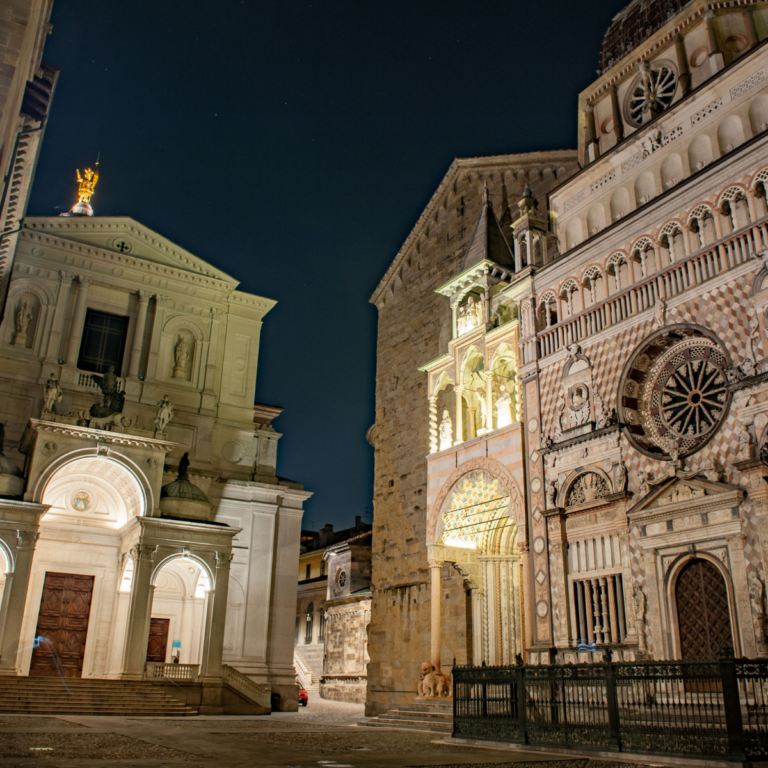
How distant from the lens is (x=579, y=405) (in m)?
15.9

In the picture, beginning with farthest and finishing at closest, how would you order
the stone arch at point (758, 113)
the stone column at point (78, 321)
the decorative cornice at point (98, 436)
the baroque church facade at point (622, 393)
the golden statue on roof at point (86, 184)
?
the golden statue on roof at point (86, 184) → the stone column at point (78, 321) → the decorative cornice at point (98, 436) → the stone arch at point (758, 113) → the baroque church facade at point (622, 393)

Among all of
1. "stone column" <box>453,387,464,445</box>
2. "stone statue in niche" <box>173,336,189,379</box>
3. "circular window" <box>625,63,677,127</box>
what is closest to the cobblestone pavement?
"stone column" <box>453,387,464,445</box>

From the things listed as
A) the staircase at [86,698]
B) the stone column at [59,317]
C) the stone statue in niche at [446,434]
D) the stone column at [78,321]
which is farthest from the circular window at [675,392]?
the stone column at [59,317]

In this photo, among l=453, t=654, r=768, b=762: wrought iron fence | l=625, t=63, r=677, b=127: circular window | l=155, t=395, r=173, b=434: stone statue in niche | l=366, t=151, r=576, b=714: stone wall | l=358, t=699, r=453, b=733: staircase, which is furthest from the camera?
l=155, t=395, r=173, b=434: stone statue in niche

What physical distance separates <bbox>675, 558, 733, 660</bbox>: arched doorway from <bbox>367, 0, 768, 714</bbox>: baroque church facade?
3cm

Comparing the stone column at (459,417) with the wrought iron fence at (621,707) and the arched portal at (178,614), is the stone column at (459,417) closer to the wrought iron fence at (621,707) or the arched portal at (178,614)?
the wrought iron fence at (621,707)

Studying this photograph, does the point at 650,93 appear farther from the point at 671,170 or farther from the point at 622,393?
the point at 622,393

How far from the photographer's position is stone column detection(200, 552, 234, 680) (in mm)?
20500

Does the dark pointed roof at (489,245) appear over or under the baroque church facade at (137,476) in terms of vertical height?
over

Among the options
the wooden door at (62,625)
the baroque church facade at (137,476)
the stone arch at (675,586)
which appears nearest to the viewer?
the stone arch at (675,586)

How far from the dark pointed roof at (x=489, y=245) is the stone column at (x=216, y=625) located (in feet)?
37.1

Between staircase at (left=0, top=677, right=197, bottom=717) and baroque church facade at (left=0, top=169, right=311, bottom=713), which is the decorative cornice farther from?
staircase at (left=0, top=677, right=197, bottom=717)

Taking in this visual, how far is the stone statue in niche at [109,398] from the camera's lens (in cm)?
2297

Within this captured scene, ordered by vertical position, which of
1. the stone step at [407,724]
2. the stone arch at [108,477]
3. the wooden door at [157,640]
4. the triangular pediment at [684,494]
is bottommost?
the stone step at [407,724]
